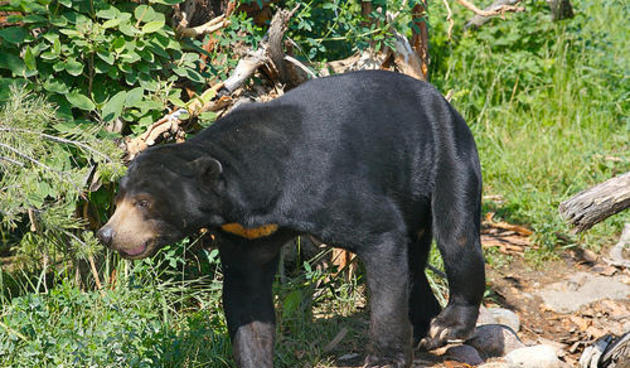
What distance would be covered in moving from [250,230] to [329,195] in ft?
1.38

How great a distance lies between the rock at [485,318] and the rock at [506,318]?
5cm

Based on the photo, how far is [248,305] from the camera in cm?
441

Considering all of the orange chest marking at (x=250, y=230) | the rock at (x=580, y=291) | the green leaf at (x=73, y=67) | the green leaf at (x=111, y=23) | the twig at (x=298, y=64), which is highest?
the green leaf at (x=111, y=23)

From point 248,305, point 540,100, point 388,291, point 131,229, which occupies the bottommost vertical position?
point 540,100

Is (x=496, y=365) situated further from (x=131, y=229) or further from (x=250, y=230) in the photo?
(x=131, y=229)

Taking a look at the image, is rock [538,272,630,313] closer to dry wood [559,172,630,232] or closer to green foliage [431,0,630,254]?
green foliage [431,0,630,254]

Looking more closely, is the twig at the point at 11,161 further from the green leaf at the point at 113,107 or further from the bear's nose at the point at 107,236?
the green leaf at the point at 113,107

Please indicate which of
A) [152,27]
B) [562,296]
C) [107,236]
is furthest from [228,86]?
[562,296]

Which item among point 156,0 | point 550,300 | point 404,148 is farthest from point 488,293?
point 156,0

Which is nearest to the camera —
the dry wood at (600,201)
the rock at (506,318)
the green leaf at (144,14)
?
the dry wood at (600,201)

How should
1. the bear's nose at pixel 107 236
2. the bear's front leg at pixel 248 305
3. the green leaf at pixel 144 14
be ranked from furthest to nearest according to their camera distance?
the green leaf at pixel 144 14
the bear's front leg at pixel 248 305
the bear's nose at pixel 107 236

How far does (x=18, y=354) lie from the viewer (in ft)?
14.1

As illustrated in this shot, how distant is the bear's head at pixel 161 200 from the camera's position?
3.88 metres

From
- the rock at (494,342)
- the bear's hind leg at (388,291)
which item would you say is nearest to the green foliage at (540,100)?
the rock at (494,342)
